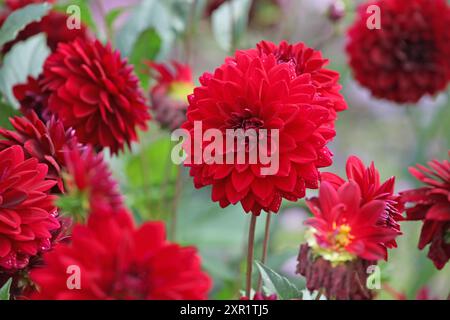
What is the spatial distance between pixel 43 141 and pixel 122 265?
0.17m

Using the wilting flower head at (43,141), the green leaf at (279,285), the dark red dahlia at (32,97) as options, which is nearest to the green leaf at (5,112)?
the dark red dahlia at (32,97)

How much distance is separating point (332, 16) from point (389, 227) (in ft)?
1.32

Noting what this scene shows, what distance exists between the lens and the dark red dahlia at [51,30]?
0.68 m

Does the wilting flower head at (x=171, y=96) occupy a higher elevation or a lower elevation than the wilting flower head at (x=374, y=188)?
higher

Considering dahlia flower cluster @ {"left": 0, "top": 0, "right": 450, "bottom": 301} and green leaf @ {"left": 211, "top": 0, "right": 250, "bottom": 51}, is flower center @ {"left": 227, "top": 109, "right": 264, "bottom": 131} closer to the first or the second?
dahlia flower cluster @ {"left": 0, "top": 0, "right": 450, "bottom": 301}

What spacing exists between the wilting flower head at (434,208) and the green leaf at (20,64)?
0.38 metres

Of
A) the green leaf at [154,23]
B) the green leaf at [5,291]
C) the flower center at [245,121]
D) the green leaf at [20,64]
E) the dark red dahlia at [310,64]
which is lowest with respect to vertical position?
the green leaf at [5,291]

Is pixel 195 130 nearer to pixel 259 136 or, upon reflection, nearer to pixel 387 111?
pixel 259 136

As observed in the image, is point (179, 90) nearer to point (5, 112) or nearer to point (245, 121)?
point (5, 112)

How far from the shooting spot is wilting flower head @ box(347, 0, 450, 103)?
29.4 inches

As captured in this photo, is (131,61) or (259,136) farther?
(131,61)

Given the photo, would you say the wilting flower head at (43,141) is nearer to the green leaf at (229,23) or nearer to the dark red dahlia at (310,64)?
the dark red dahlia at (310,64)

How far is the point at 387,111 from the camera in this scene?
145 cm
